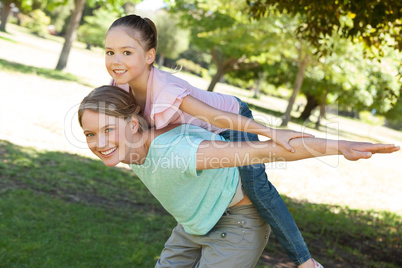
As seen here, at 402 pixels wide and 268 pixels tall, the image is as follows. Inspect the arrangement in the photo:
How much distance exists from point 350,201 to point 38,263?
775 cm

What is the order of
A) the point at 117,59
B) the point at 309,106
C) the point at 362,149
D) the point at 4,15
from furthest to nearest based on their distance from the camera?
1. the point at 4,15
2. the point at 309,106
3. the point at 117,59
4. the point at 362,149

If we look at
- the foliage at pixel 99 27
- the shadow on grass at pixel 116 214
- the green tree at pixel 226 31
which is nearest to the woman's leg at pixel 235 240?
the shadow on grass at pixel 116 214

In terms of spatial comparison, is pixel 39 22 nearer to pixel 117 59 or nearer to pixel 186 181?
pixel 117 59

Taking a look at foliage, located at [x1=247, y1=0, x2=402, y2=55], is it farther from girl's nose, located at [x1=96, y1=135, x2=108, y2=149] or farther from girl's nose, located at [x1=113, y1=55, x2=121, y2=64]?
girl's nose, located at [x1=96, y1=135, x2=108, y2=149]

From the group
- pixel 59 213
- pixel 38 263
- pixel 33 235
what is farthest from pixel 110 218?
pixel 38 263

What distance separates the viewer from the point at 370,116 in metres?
39.6

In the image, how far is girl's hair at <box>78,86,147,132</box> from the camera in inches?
97.7

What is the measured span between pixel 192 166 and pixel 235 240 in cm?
61

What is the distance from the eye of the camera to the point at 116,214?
6539 mm

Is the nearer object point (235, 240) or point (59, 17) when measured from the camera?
point (235, 240)

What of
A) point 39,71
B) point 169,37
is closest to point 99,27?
point 169,37

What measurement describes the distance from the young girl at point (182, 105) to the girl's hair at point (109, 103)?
172mm

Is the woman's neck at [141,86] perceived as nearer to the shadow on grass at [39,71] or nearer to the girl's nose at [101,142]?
the girl's nose at [101,142]

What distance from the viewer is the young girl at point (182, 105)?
265 centimetres
